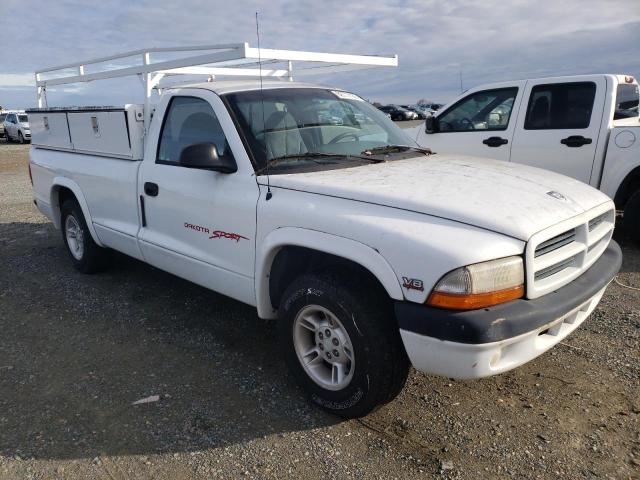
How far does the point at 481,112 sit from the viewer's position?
6.97 metres

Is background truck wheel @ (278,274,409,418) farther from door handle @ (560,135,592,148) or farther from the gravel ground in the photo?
door handle @ (560,135,592,148)

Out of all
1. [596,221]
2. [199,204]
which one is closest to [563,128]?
[596,221]

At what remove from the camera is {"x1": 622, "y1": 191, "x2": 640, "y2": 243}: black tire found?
5910 millimetres

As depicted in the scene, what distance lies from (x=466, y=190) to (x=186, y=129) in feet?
7.25

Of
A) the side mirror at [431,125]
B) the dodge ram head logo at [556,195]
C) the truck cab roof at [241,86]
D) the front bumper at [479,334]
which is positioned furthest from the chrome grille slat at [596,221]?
the side mirror at [431,125]

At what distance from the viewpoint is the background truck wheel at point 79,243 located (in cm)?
555

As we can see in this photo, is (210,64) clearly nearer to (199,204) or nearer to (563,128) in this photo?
(199,204)

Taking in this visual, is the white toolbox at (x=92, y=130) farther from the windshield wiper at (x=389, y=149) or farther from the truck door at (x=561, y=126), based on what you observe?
the truck door at (x=561, y=126)

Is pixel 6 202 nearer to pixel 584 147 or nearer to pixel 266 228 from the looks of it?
pixel 266 228

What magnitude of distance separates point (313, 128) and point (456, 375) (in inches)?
78.5

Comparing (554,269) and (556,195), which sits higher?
(556,195)

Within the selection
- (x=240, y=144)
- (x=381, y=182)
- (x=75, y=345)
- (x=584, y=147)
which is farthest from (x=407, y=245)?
(x=584, y=147)

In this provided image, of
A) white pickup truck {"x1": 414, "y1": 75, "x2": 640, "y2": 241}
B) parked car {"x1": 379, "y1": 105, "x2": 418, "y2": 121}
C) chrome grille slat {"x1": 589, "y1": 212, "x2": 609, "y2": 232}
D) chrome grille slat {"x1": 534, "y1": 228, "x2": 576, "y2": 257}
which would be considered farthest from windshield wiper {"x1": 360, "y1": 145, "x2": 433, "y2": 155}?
parked car {"x1": 379, "y1": 105, "x2": 418, "y2": 121}

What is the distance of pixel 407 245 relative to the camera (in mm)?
2553
